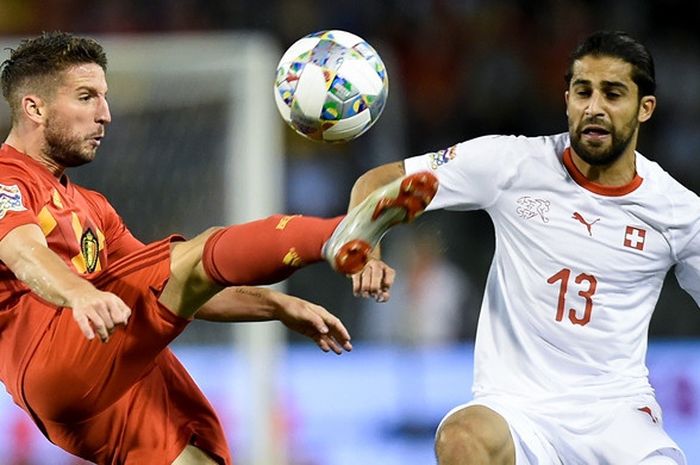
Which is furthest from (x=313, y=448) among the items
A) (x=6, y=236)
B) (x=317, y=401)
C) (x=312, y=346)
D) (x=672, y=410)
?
(x=6, y=236)

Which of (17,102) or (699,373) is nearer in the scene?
(17,102)

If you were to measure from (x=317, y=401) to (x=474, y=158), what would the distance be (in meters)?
4.61

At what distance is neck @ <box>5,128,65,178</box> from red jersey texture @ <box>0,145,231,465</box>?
35mm

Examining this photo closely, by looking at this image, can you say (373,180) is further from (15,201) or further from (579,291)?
(15,201)

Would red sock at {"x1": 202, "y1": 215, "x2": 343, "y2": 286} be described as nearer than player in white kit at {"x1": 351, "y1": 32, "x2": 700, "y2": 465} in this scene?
Yes

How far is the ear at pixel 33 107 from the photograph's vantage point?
4.68 m

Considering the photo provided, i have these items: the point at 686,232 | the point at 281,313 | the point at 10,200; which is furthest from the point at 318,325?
the point at 686,232

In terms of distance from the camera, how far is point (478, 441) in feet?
14.5

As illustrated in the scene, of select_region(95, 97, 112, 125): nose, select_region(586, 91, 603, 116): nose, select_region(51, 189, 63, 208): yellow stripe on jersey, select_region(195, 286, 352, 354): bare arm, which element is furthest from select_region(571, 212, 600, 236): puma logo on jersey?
select_region(51, 189, 63, 208): yellow stripe on jersey

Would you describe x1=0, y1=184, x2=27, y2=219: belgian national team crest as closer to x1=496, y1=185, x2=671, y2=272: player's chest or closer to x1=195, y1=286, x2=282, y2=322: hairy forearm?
x1=195, y1=286, x2=282, y2=322: hairy forearm

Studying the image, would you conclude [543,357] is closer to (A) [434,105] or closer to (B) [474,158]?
(B) [474,158]

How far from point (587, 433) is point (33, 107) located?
236cm

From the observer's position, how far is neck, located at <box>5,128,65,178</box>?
4699 mm

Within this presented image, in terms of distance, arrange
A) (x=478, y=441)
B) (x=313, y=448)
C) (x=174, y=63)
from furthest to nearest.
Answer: (x=313, y=448) → (x=174, y=63) → (x=478, y=441)
